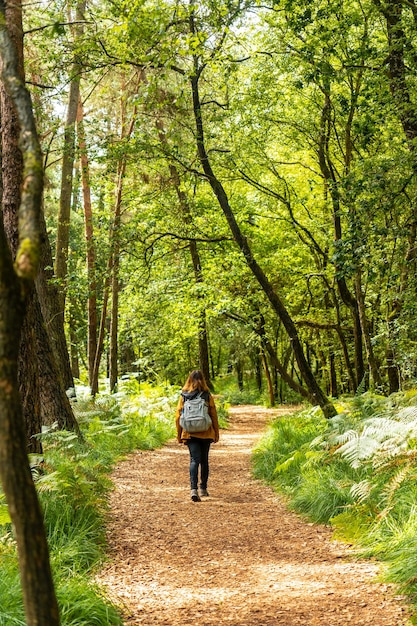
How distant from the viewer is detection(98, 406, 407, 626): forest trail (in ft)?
12.9

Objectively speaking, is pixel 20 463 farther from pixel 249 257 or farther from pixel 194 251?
pixel 194 251

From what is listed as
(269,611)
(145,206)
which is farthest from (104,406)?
(269,611)

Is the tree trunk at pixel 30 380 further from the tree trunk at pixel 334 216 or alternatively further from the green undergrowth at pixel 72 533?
the tree trunk at pixel 334 216

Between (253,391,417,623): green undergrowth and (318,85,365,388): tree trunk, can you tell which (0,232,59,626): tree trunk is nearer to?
(253,391,417,623): green undergrowth

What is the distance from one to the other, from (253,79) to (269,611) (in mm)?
11266

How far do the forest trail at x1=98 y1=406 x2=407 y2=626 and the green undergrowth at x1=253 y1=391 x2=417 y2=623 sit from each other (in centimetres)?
17

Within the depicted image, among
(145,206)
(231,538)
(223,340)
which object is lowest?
(231,538)

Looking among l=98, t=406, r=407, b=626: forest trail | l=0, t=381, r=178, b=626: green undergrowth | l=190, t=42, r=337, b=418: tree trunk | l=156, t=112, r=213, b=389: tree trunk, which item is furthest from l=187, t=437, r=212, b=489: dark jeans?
l=156, t=112, r=213, b=389: tree trunk

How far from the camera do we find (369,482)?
5422 mm

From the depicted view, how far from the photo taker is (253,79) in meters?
12.8

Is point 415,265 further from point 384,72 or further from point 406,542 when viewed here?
point 406,542

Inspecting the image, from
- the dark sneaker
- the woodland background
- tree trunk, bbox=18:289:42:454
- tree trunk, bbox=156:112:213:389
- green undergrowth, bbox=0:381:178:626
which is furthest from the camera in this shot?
tree trunk, bbox=156:112:213:389

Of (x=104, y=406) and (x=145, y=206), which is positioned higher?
(x=145, y=206)

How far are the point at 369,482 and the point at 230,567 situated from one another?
57.9 inches
